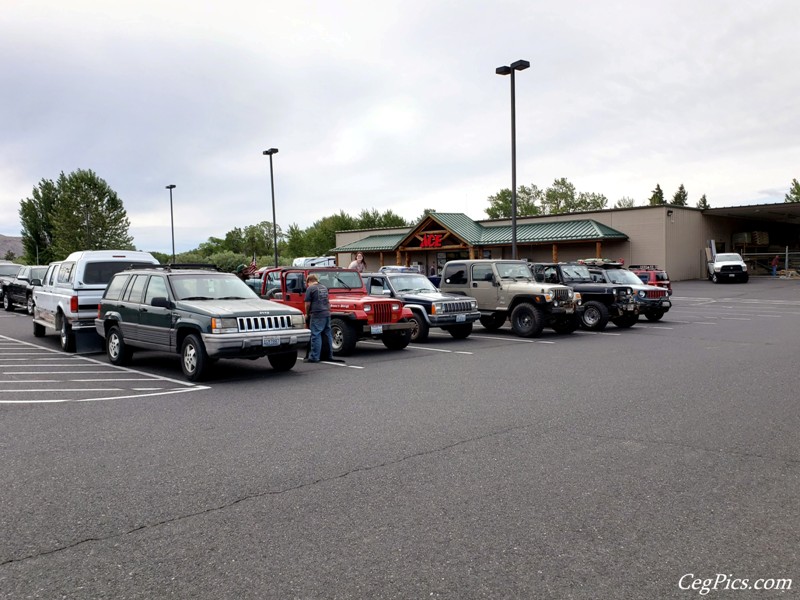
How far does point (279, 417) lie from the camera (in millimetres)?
7375

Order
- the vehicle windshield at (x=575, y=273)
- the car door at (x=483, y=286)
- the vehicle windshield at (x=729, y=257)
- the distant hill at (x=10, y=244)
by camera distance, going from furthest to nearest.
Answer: the distant hill at (x=10, y=244) → the vehicle windshield at (x=729, y=257) → the vehicle windshield at (x=575, y=273) → the car door at (x=483, y=286)

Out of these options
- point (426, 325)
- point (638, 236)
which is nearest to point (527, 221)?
point (638, 236)

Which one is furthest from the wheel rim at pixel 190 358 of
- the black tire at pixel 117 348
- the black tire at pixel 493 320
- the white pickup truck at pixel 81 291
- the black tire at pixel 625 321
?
the black tire at pixel 625 321

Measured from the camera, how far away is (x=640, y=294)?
1970 cm

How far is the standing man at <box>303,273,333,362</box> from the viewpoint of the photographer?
12.0 m

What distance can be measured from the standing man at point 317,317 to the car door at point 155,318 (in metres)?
2.54

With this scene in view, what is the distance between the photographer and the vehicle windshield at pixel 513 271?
56.8 ft

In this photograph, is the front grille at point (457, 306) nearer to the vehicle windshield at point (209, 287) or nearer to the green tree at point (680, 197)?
the vehicle windshield at point (209, 287)

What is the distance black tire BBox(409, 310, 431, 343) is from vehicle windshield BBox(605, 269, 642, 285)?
8.18 meters

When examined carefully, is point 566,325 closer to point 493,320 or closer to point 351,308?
point 493,320

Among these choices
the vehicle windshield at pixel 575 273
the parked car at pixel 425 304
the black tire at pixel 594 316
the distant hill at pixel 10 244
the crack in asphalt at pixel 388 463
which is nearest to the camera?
the crack in asphalt at pixel 388 463

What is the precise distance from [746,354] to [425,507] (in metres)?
10.1

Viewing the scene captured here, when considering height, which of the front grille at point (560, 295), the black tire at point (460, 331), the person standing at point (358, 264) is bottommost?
the black tire at point (460, 331)

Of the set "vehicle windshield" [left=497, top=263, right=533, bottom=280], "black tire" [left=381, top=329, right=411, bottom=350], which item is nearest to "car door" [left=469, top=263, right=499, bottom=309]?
"vehicle windshield" [left=497, top=263, right=533, bottom=280]
